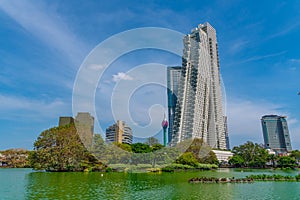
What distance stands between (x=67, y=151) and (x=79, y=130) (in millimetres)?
3721

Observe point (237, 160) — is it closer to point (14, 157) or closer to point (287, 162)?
point (287, 162)

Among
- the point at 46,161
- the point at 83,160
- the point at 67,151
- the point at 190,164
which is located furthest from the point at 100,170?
the point at 190,164

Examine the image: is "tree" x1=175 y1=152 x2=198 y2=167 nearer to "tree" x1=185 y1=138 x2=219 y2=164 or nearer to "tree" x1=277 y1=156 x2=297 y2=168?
"tree" x1=185 y1=138 x2=219 y2=164

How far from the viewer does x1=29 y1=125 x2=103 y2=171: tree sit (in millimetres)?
35250

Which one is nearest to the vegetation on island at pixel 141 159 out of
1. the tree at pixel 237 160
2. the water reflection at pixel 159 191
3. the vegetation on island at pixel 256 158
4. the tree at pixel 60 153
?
the tree at pixel 60 153

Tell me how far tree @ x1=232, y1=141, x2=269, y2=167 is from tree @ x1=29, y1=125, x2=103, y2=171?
133 ft

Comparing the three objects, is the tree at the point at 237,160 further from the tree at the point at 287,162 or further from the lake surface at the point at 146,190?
the lake surface at the point at 146,190

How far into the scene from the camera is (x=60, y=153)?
3562 cm

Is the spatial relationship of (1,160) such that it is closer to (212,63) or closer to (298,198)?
(298,198)

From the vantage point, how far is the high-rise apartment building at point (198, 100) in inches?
2933

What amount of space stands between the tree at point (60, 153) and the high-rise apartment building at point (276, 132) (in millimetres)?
127376

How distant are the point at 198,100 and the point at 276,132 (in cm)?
8632

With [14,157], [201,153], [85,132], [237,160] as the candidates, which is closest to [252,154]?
[237,160]

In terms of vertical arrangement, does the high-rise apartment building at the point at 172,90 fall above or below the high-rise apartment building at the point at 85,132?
above
